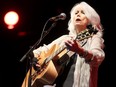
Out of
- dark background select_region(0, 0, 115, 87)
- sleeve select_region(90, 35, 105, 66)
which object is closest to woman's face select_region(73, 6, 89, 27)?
sleeve select_region(90, 35, 105, 66)

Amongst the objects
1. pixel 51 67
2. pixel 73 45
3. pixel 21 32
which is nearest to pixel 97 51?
pixel 73 45

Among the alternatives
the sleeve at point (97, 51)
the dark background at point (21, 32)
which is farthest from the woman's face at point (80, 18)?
the dark background at point (21, 32)

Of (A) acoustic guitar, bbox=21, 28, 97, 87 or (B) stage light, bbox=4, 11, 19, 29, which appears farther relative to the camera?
(B) stage light, bbox=4, 11, 19, 29

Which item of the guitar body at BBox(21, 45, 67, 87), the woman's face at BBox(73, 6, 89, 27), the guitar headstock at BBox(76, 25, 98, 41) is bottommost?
the guitar body at BBox(21, 45, 67, 87)

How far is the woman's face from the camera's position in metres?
4.30

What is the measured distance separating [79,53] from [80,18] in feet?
2.19

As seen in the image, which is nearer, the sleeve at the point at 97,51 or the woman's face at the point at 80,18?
the sleeve at the point at 97,51

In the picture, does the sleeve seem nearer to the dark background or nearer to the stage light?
the dark background

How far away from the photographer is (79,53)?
3777 millimetres

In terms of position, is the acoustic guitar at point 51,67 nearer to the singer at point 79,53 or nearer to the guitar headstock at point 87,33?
the singer at point 79,53

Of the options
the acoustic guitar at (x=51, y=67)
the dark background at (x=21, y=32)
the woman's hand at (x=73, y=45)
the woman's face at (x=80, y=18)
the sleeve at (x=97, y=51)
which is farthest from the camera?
the dark background at (x=21, y=32)

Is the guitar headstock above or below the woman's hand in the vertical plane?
above

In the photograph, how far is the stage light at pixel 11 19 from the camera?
568cm

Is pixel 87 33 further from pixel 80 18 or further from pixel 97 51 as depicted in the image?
pixel 80 18
